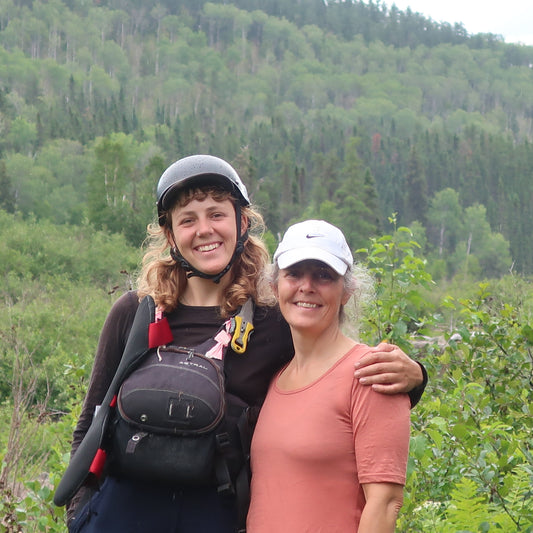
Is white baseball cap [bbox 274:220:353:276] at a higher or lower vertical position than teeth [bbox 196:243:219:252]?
higher

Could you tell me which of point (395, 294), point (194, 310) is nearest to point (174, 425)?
point (194, 310)

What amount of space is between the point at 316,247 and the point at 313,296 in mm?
152

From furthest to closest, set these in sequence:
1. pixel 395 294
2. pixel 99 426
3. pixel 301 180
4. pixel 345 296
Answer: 1. pixel 301 180
2. pixel 395 294
3. pixel 99 426
4. pixel 345 296

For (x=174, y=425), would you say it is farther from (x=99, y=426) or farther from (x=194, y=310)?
(x=194, y=310)

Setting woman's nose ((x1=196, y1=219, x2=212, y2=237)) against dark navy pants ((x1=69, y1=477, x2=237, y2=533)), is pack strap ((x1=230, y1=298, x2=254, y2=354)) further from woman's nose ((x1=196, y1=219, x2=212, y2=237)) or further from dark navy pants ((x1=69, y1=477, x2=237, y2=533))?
dark navy pants ((x1=69, y1=477, x2=237, y2=533))

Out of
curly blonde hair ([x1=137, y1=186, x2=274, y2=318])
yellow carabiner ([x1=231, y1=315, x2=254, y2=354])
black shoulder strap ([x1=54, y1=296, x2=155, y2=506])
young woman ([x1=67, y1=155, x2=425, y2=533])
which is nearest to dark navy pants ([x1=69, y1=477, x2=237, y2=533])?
young woman ([x1=67, y1=155, x2=425, y2=533])

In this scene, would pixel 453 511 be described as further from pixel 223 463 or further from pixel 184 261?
pixel 184 261

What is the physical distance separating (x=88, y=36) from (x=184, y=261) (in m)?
140

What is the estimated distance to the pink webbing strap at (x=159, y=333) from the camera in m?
2.92

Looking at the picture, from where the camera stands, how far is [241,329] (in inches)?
116

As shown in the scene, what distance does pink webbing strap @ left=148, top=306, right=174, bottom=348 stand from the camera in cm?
292

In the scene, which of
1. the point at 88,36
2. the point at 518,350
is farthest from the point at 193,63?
the point at 518,350

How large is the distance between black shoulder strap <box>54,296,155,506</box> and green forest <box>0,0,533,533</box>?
2.95 feet

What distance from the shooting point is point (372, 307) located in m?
4.51
